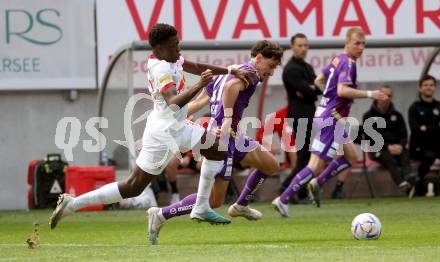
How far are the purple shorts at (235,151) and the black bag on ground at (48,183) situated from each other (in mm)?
5991

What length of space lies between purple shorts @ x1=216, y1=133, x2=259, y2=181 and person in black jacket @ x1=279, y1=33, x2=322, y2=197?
16.5 ft

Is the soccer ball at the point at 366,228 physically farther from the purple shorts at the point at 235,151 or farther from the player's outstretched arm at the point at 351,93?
the player's outstretched arm at the point at 351,93

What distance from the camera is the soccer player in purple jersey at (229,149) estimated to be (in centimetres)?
1086

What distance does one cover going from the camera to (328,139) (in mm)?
14414

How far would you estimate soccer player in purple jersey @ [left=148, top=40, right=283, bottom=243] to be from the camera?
1086 centimetres

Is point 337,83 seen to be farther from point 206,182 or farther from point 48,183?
point 48,183

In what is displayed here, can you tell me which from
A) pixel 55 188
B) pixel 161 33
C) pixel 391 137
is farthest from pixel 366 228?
pixel 391 137

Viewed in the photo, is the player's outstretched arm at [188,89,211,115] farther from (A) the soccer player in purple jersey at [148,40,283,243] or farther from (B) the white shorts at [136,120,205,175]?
(B) the white shorts at [136,120,205,175]

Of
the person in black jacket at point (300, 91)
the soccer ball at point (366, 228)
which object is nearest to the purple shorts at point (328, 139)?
the person in black jacket at point (300, 91)

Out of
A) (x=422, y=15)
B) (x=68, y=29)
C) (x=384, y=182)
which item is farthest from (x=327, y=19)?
(x=68, y=29)

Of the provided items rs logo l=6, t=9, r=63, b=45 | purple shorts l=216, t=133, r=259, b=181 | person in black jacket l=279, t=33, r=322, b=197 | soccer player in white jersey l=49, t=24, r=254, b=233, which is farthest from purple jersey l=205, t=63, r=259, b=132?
rs logo l=6, t=9, r=63, b=45

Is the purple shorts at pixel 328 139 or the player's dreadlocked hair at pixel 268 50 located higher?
the player's dreadlocked hair at pixel 268 50

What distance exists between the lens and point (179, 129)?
1053cm

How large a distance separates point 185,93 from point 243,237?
1981mm
